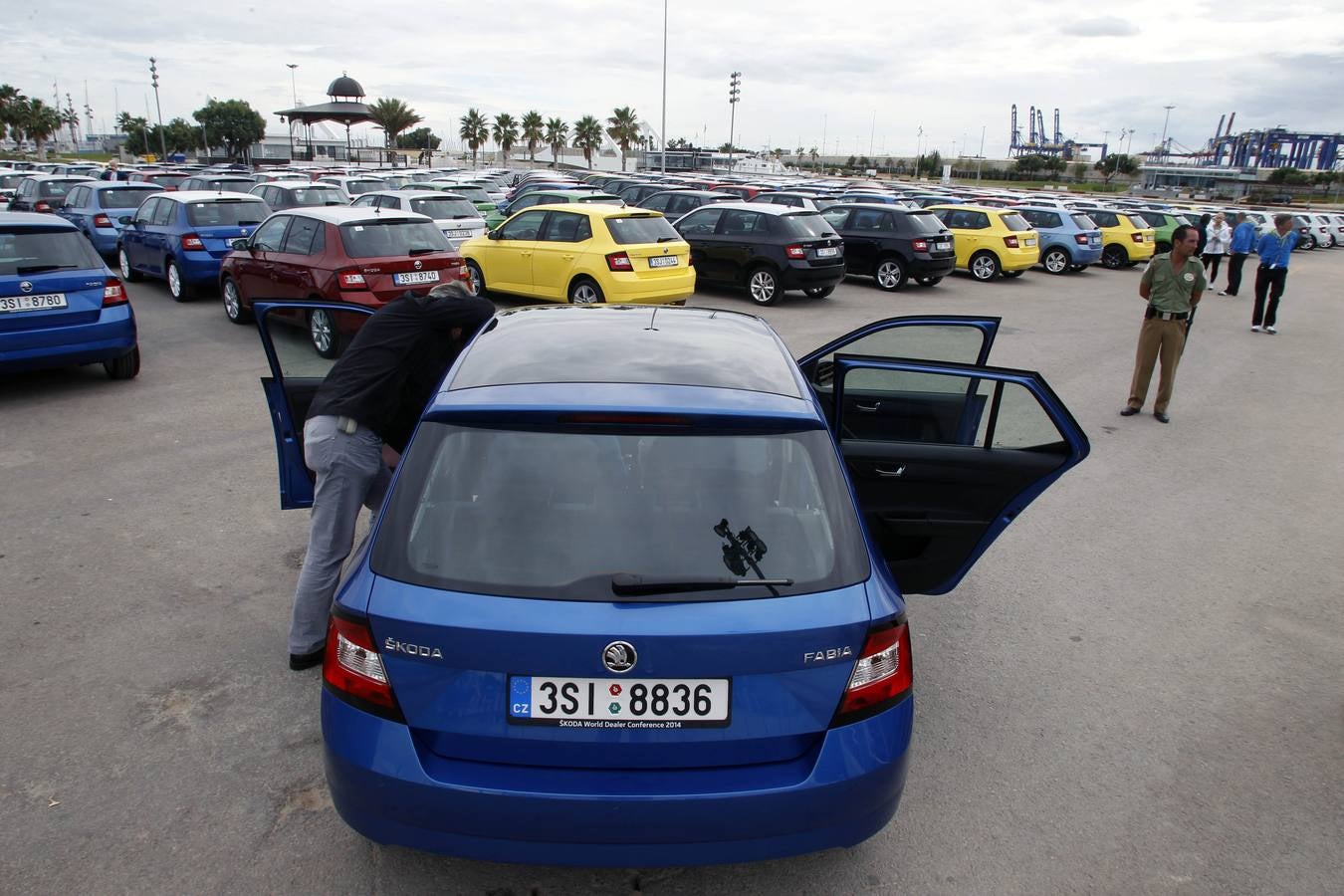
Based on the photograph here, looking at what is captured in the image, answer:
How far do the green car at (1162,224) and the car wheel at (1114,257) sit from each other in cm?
136

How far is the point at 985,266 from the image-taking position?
20.2 meters

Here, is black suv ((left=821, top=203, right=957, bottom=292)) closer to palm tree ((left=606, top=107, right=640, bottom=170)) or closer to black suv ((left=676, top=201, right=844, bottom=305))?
black suv ((left=676, top=201, right=844, bottom=305))

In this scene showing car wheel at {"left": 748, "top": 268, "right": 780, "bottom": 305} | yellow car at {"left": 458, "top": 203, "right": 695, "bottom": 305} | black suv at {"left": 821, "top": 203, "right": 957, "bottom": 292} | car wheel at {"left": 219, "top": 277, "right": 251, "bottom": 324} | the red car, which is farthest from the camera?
black suv at {"left": 821, "top": 203, "right": 957, "bottom": 292}

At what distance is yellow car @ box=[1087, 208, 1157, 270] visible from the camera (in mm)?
24109

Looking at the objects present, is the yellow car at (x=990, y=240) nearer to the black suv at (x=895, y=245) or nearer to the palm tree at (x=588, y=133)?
the black suv at (x=895, y=245)

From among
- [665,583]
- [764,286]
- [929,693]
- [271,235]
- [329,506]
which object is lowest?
[929,693]

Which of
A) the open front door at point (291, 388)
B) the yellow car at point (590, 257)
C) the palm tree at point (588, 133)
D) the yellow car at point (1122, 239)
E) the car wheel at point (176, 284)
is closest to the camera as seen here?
the open front door at point (291, 388)

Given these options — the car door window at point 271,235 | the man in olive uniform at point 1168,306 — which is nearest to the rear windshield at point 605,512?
the man in olive uniform at point 1168,306

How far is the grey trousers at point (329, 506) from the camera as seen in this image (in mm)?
3674

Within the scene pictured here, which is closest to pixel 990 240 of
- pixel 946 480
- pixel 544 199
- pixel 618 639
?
pixel 544 199

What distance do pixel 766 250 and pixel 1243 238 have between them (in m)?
10.2

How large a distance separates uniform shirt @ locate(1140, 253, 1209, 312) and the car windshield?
39.3ft

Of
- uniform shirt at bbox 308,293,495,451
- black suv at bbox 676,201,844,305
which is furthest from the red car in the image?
uniform shirt at bbox 308,293,495,451

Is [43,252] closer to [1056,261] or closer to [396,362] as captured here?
[396,362]
